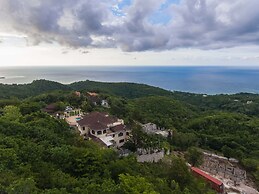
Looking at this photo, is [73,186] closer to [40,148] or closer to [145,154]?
[40,148]

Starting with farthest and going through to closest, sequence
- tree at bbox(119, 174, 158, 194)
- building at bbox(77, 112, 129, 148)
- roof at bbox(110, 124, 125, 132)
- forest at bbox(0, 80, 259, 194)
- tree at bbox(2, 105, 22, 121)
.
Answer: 1. roof at bbox(110, 124, 125, 132)
2. building at bbox(77, 112, 129, 148)
3. tree at bbox(2, 105, 22, 121)
4. forest at bbox(0, 80, 259, 194)
5. tree at bbox(119, 174, 158, 194)

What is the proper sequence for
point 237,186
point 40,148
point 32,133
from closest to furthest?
point 40,148, point 32,133, point 237,186

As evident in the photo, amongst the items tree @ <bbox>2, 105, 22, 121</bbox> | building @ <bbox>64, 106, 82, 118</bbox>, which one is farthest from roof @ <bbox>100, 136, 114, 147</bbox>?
building @ <bbox>64, 106, 82, 118</bbox>

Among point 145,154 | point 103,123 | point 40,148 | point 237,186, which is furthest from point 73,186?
point 237,186

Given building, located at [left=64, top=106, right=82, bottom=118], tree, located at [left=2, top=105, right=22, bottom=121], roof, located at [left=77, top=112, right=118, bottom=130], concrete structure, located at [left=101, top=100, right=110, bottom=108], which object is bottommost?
concrete structure, located at [left=101, top=100, right=110, bottom=108]

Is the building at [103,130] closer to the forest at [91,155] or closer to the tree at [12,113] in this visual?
the forest at [91,155]

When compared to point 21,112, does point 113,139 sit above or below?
below

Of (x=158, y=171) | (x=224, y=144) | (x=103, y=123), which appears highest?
(x=103, y=123)

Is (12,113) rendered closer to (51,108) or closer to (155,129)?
(51,108)

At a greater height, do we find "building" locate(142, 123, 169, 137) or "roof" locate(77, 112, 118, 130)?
"roof" locate(77, 112, 118, 130)

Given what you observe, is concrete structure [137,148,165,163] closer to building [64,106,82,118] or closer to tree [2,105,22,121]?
tree [2,105,22,121]

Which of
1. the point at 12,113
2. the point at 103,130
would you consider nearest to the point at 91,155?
the point at 103,130
